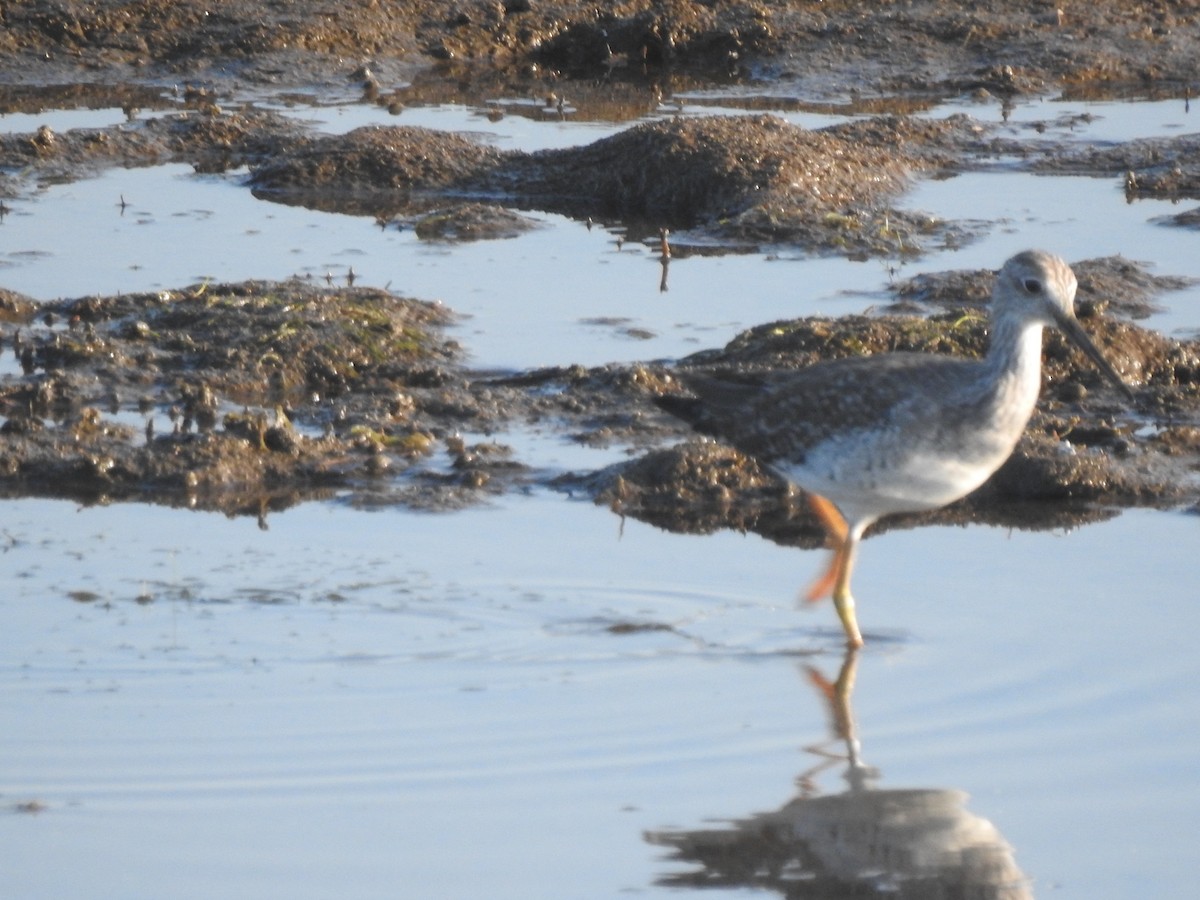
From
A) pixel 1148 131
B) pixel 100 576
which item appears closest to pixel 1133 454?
pixel 100 576

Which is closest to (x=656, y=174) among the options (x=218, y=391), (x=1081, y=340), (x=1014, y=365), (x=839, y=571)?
(x=218, y=391)

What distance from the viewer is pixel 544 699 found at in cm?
563

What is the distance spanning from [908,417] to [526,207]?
6360 mm

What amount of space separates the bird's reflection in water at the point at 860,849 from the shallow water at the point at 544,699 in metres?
0.02

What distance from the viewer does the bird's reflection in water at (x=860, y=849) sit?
4684mm

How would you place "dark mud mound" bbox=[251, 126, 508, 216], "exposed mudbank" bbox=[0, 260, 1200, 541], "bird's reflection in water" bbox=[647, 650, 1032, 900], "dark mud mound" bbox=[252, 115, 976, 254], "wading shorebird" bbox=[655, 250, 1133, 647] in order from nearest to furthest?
"bird's reflection in water" bbox=[647, 650, 1032, 900] → "wading shorebird" bbox=[655, 250, 1133, 647] → "exposed mudbank" bbox=[0, 260, 1200, 541] → "dark mud mound" bbox=[252, 115, 976, 254] → "dark mud mound" bbox=[251, 126, 508, 216]

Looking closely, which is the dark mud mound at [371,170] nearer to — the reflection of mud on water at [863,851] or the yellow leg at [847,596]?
the yellow leg at [847,596]

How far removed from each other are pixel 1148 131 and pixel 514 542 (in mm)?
8633

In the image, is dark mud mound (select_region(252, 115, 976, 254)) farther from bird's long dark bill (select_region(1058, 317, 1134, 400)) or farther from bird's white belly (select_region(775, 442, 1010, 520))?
bird's white belly (select_region(775, 442, 1010, 520))

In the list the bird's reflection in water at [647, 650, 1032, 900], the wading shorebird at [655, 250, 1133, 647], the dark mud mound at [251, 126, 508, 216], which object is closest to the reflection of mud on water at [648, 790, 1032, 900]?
the bird's reflection in water at [647, 650, 1032, 900]

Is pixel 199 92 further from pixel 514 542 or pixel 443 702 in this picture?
pixel 443 702

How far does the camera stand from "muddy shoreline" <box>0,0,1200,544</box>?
7.56m

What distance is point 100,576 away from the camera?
648 cm

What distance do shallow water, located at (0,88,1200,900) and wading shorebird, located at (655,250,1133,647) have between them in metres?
0.43
